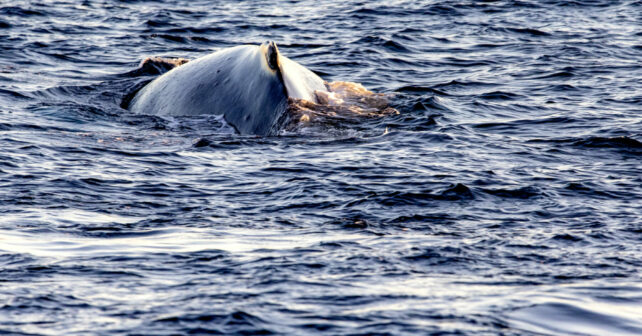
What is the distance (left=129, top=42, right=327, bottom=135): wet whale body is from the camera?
11914 millimetres

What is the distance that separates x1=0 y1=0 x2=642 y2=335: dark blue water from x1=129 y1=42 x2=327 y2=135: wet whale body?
0.78 feet

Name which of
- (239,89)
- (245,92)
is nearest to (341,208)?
(245,92)

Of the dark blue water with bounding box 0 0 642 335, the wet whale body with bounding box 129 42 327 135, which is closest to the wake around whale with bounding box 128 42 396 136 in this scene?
the wet whale body with bounding box 129 42 327 135

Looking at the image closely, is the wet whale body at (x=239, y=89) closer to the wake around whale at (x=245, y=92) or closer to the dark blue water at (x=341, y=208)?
the wake around whale at (x=245, y=92)

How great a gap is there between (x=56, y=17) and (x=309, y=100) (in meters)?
13.3

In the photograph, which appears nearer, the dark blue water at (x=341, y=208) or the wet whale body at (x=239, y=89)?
the dark blue water at (x=341, y=208)

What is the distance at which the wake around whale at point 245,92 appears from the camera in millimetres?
11922

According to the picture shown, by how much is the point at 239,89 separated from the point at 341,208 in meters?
3.48

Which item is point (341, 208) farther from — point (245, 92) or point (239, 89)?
point (239, 89)

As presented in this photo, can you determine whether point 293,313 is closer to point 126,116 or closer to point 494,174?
point 494,174

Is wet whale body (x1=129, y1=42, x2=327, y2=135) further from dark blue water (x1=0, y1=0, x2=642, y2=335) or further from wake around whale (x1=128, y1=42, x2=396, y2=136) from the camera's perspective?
dark blue water (x1=0, y1=0, x2=642, y2=335)

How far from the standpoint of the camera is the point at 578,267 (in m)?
7.60

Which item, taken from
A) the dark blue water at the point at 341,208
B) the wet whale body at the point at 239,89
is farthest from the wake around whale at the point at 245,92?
the dark blue water at the point at 341,208

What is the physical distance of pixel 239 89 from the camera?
1233 centimetres
